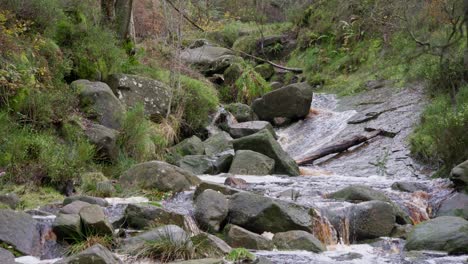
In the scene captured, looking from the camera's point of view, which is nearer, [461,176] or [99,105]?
[461,176]

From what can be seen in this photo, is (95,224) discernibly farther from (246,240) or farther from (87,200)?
(246,240)

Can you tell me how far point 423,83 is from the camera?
1675 centimetres

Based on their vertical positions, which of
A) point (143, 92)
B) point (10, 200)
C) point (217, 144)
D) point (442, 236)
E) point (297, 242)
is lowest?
point (217, 144)

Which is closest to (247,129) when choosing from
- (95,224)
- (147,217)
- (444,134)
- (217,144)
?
(217,144)

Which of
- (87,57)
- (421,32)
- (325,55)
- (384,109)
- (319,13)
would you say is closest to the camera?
(87,57)

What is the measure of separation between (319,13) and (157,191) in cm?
1944

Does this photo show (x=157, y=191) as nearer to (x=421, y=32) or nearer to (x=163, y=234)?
(x=163, y=234)

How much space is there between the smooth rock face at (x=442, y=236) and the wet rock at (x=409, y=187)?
2.48m

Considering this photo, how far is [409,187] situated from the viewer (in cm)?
1044

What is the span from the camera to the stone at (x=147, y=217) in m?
7.52

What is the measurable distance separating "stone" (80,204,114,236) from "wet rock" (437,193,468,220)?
552cm

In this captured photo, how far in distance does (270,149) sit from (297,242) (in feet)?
18.3

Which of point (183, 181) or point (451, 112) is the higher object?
point (451, 112)

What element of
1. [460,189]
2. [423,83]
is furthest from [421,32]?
[460,189]
